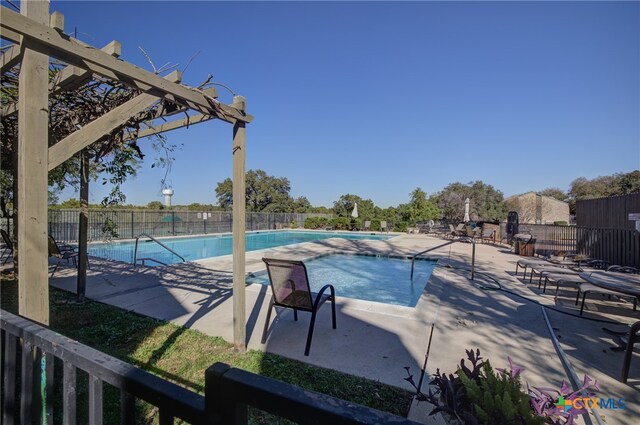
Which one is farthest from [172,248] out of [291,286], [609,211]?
[609,211]

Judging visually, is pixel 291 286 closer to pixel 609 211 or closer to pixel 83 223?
pixel 83 223

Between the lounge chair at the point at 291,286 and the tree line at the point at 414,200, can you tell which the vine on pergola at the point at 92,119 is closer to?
the lounge chair at the point at 291,286

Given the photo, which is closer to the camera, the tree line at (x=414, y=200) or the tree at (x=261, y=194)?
the tree line at (x=414, y=200)

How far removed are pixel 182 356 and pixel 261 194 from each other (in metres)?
33.1

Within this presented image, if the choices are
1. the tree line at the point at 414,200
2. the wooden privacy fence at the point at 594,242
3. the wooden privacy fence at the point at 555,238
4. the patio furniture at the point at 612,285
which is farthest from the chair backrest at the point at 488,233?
the patio furniture at the point at 612,285

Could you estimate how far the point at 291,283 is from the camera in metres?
3.13

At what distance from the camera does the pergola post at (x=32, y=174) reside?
157cm

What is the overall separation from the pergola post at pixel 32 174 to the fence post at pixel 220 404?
62.4 inches

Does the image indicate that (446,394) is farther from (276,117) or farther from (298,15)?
(276,117)

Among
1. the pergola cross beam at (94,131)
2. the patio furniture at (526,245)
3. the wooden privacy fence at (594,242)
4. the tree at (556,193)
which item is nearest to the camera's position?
the pergola cross beam at (94,131)

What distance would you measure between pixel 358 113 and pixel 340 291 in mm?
14725

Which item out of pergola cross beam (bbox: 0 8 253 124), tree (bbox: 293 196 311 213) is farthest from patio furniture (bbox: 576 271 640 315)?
tree (bbox: 293 196 311 213)

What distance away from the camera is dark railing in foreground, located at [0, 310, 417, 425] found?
0.58m

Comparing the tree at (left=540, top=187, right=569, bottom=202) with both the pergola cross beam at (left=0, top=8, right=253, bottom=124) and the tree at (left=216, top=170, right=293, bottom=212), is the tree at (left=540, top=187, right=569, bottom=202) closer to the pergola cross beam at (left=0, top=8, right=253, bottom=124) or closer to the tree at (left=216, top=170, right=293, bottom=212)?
the tree at (left=216, top=170, right=293, bottom=212)
